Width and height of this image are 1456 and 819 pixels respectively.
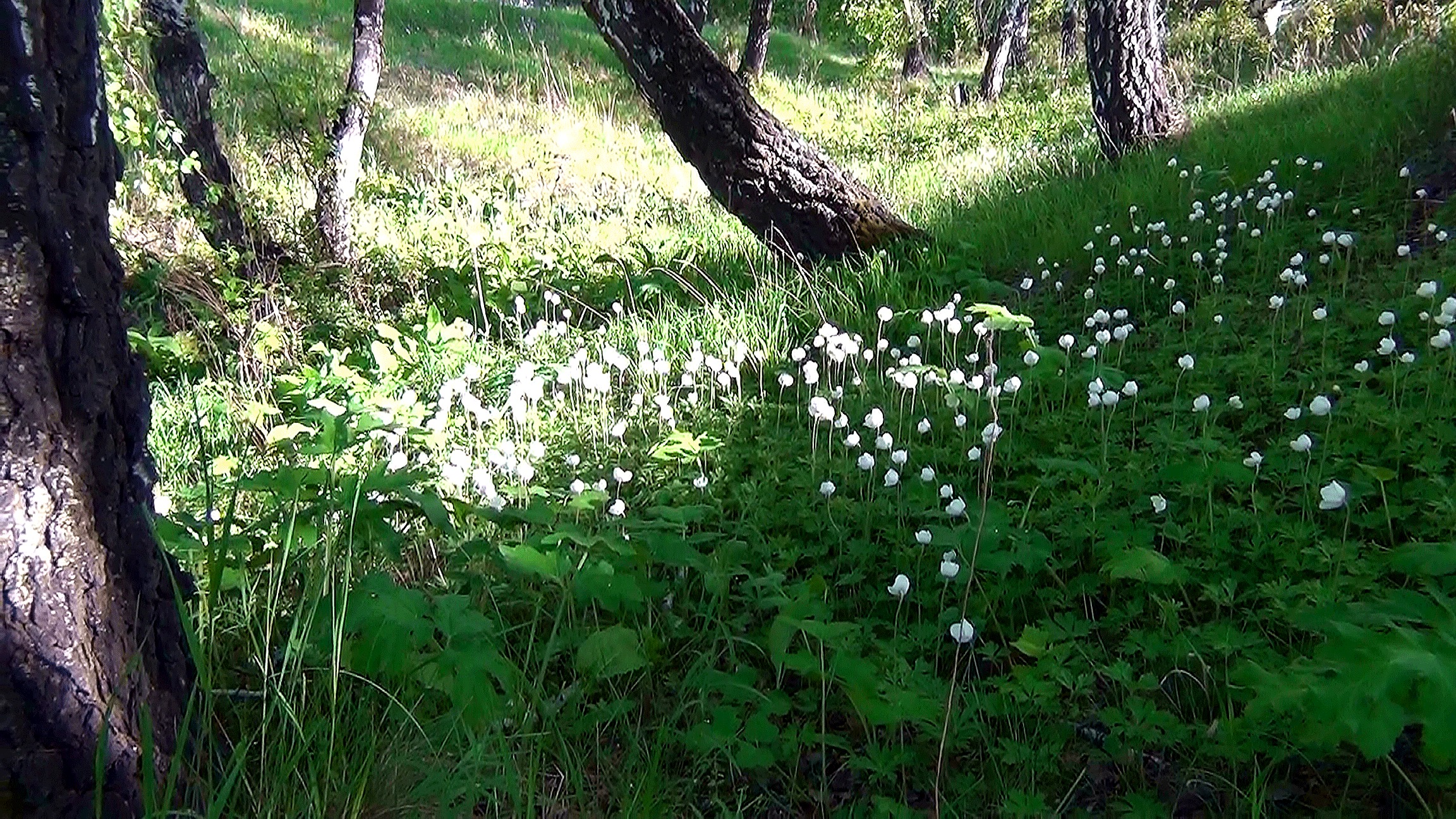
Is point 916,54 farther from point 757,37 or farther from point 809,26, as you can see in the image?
point 809,26

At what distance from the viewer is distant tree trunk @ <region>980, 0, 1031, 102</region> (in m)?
12.8

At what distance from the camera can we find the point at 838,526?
2873 mm

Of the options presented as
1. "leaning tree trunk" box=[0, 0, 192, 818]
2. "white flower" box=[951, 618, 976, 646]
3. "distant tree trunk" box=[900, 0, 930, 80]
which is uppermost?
"distant tree trunk" box=[900, 0, 930, 80]

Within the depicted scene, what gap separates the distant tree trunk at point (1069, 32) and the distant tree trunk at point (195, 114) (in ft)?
42.8

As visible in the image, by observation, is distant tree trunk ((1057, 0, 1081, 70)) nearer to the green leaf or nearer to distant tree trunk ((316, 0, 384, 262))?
distant tree trunk ((316, 0, 384, 262))

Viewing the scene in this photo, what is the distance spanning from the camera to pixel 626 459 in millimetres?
3453

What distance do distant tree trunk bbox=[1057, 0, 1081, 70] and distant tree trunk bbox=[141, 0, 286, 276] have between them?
13.0m

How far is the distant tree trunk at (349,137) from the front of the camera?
6.00m

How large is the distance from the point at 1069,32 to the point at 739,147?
12627 mm

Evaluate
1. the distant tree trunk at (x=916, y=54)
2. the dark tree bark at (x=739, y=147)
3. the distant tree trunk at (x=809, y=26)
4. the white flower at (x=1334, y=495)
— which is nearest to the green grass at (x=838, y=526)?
the white flower at (x=1334, y=495)

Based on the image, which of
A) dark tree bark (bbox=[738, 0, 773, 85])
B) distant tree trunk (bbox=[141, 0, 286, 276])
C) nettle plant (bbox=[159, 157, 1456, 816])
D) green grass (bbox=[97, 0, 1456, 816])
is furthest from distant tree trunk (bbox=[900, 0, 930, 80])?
nettle plant (bbox=[159, 157, 1456, 816])

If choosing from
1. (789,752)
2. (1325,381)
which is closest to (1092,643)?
(789,752)

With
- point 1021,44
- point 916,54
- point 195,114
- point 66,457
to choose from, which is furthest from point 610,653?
point 916,54

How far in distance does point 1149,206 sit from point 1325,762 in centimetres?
370
